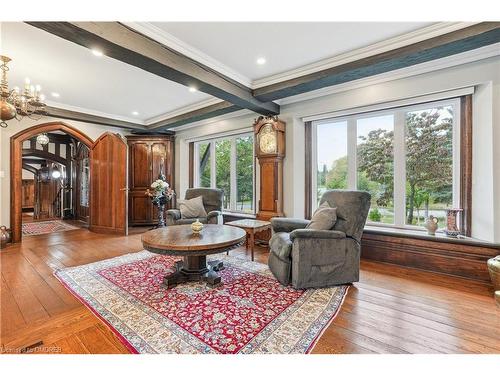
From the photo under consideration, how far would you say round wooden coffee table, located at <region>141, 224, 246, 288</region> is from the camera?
2229 mm

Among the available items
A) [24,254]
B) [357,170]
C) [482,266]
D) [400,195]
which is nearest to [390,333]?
[482,266]

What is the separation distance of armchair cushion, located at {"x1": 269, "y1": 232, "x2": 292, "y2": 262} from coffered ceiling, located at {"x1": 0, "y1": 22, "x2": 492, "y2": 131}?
209cm

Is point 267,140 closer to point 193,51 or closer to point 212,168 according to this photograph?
point 193,51

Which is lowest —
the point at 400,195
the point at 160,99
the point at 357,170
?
the point at 400,195

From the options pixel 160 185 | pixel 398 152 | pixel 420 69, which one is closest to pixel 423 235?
pixel 398 152

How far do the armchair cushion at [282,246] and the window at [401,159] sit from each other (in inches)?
69.1

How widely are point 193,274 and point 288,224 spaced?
1.31 m

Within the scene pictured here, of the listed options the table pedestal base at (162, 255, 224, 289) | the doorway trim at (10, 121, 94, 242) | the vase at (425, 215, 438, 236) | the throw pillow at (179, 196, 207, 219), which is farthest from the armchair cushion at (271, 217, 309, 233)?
the doorway trim at (10, 121, 94, 242)

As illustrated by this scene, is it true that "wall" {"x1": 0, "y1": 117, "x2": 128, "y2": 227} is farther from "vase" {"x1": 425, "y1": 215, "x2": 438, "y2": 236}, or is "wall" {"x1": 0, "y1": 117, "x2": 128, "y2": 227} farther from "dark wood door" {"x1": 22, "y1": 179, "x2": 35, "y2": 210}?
"dark wood door" {"x1": 22, "y1": 179, "x2": 35, "y2": 210}

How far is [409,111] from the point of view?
3291 mm

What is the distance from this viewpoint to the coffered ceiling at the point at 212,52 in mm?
2258

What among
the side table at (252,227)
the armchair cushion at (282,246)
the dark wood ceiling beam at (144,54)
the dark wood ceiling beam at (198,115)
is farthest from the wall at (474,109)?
the armchair cushion at (282,246)

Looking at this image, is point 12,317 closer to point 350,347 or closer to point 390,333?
point 350,347
